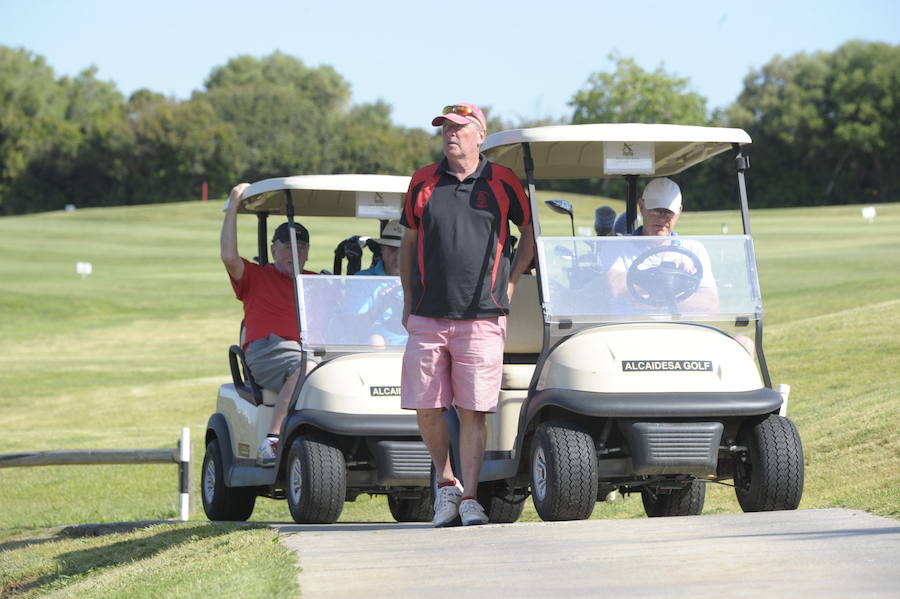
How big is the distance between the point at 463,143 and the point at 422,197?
27 cm

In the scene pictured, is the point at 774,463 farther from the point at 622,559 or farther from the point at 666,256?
the point at 622,559

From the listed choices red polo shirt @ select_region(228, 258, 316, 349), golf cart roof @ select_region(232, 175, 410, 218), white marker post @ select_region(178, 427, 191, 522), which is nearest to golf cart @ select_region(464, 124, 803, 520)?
golf cart roof @ select_region(232, 175, 410, 218)

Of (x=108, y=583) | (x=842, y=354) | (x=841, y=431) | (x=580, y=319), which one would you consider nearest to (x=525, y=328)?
(x=580, y=319)

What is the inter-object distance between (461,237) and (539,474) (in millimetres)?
1019

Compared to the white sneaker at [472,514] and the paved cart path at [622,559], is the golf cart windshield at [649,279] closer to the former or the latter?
the white sneaker at [472,514]

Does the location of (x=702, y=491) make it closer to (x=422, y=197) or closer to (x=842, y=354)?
(x=422, y=197)

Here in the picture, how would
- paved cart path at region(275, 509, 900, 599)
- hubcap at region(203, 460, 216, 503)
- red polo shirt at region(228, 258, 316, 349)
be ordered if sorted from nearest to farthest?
paved cart path at region(275, 509, 900, 599) < red polo shirt at region(228, 258, 316, 349) < hubcap at region(203, 460, 216, 503)

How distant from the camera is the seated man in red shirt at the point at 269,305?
7.88 metres

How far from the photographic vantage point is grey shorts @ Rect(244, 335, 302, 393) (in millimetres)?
7910

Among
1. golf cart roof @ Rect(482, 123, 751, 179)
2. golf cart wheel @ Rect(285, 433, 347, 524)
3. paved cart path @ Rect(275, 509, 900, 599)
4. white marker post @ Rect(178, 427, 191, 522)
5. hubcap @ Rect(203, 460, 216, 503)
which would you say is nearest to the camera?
paved cart path @ Rect(275, 509, 900, 599)

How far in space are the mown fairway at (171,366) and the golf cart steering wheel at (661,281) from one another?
1.22m

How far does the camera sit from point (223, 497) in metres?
8.58

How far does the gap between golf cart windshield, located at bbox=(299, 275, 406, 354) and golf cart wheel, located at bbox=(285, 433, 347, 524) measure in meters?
0.69

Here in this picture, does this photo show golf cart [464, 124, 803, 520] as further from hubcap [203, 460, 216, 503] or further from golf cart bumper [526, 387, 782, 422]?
hubcap [203, 460, 216, 503]
